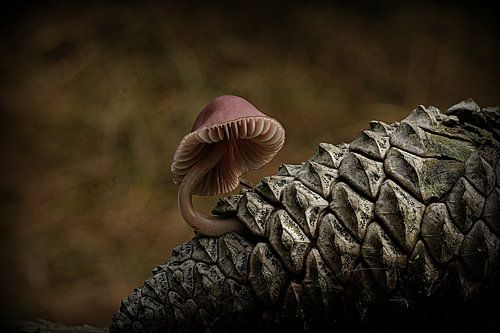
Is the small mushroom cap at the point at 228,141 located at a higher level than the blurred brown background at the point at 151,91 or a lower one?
lower

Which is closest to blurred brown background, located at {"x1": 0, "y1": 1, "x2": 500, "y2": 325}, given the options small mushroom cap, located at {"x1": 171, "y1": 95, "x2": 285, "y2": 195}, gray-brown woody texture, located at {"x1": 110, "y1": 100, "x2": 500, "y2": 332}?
small mushroom cap, located at {"x1": 171, "y1": 95, "x2": 285, "y2": 195}

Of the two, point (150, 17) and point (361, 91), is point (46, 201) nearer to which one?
point (150, 17)

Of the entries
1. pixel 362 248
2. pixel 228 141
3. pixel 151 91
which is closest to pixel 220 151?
pixel 228 141

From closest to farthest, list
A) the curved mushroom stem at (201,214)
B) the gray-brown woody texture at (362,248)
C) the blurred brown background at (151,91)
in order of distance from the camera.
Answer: the gray-brown woody texture at (362,248) < the curved mushroom stem at (201,214) < the blurred brown background at (151,91)

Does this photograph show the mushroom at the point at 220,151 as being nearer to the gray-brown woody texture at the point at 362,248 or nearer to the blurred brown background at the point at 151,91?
the gray-brown woody texture at the point at 362,248

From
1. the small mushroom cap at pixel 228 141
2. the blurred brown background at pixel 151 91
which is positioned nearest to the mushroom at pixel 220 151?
the small mushroom cap at pixel 228 141

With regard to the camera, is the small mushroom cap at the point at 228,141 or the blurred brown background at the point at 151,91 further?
the blurred brown background at the point at 151,91

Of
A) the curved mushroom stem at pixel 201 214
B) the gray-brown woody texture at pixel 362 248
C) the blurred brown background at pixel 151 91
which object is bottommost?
the gray-brown woody texture at pixel 362 248

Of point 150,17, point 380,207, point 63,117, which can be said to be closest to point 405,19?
point 150,17

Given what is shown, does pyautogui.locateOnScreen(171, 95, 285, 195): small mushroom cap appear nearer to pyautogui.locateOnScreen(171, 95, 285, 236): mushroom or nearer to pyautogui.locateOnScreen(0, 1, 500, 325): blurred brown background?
pyautogui.locateOnScreen(171, 95, 285, 236): mushroom
